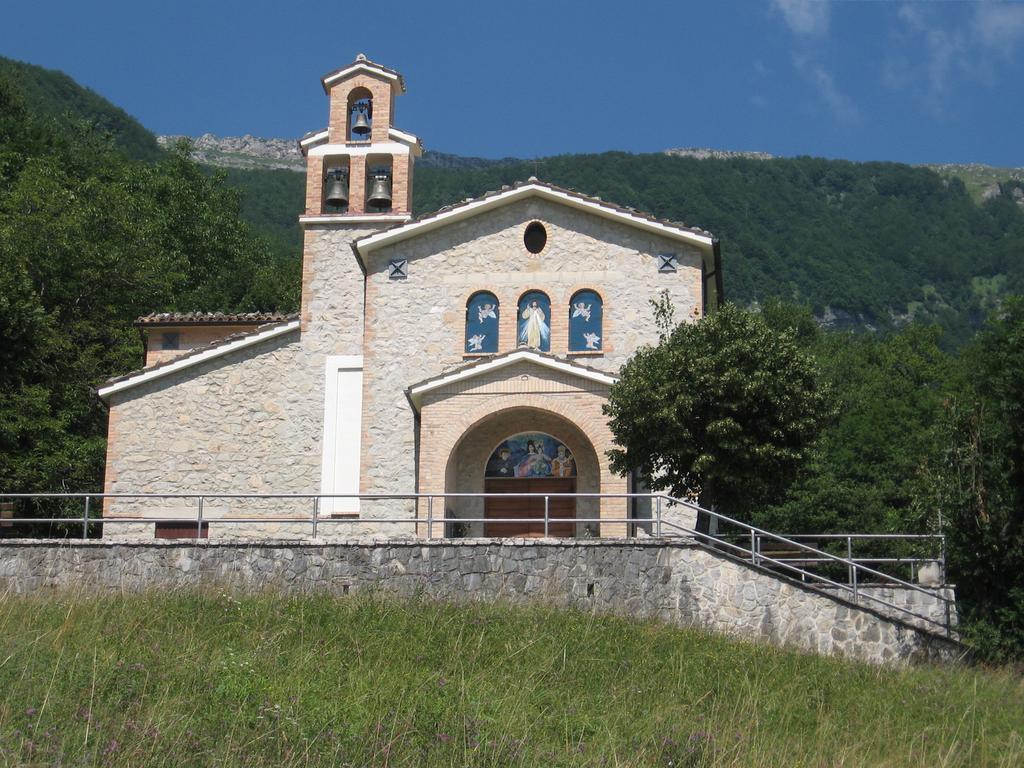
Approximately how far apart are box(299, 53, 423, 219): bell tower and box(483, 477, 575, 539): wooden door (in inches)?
264

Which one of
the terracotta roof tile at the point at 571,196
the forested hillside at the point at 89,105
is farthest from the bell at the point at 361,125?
the forested hillside at the point at 89,105

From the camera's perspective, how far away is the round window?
1062 inches

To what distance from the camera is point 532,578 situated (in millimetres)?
20703

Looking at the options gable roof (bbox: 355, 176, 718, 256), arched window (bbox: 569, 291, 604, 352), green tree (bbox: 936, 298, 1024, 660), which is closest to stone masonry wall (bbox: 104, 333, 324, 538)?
gable roof (bbox: 355, 176, 718, 256)

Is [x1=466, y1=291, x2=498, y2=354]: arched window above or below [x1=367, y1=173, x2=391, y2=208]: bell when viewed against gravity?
below

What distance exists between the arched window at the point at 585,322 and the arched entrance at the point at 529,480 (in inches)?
81.5

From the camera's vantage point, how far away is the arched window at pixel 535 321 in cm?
2642

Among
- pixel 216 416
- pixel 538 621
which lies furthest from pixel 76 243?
pixel 538 621

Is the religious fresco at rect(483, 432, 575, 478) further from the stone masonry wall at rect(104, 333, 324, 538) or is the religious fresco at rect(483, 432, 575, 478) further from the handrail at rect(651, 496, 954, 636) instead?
the stone masonry wall at rect(104, 333, 324, 538)

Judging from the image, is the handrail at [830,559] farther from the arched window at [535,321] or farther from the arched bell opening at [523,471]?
the arched window at [535,321]

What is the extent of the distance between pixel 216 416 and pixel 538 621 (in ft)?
36.7

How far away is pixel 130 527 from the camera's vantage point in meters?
26.4

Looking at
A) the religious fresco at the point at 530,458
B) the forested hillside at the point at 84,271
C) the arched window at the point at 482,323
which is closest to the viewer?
the religious fresco at the point at 530,458

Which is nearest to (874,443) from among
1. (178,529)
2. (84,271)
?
(84,271)
